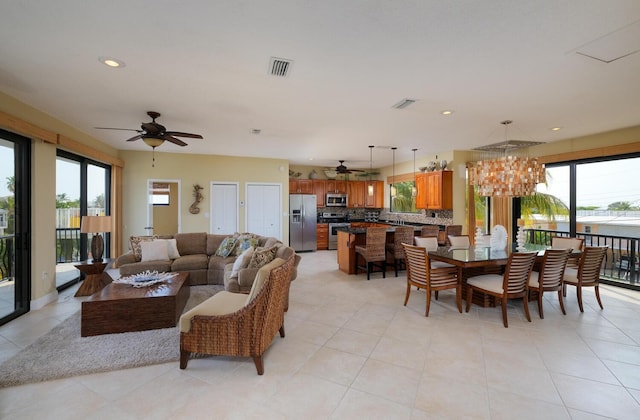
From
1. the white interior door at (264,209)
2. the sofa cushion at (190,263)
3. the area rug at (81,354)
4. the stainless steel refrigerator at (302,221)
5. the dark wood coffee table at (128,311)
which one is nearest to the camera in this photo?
the area rug at (81,354)

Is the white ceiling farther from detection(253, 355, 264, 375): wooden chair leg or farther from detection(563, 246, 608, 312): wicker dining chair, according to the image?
detection(253, 355, 264, 375): wooden chair leg

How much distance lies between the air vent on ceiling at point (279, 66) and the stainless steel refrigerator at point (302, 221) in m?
5.62

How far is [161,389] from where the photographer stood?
2191 millimetres

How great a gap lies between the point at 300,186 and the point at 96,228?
5.38 metres

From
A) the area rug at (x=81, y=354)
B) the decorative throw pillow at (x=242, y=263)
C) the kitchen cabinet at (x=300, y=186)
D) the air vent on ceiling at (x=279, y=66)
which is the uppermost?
the air vent on ceiling at (x=279, y=66)

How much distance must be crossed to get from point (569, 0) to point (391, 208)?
7329mm

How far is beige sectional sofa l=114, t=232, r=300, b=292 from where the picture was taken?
4.59 metres

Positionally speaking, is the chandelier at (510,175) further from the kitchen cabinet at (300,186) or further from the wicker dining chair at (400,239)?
the kitchen cabinet at (300,186)

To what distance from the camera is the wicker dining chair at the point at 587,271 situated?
12.4 ft

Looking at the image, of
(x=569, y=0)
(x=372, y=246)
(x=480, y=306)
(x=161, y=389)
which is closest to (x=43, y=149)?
(x=161, y=389)

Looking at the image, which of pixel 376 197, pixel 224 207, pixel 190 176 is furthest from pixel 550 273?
pixel 190 176

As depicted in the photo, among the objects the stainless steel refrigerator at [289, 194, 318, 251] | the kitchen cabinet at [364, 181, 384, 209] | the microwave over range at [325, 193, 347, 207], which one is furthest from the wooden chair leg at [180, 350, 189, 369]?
the kitchen cabinet at [364, 181, 384, 209]

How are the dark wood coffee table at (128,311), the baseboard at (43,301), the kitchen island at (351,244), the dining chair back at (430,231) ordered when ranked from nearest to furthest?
Answer: 1. the dark wood coffee table at (128,311)
2. the baseboard at (43,301)
3. the kitchen island at (351,244)
4. the dining chair back at (430,231)

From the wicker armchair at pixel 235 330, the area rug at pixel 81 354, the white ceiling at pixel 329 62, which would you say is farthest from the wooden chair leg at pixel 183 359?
the white ceiling at pixel 329 62
